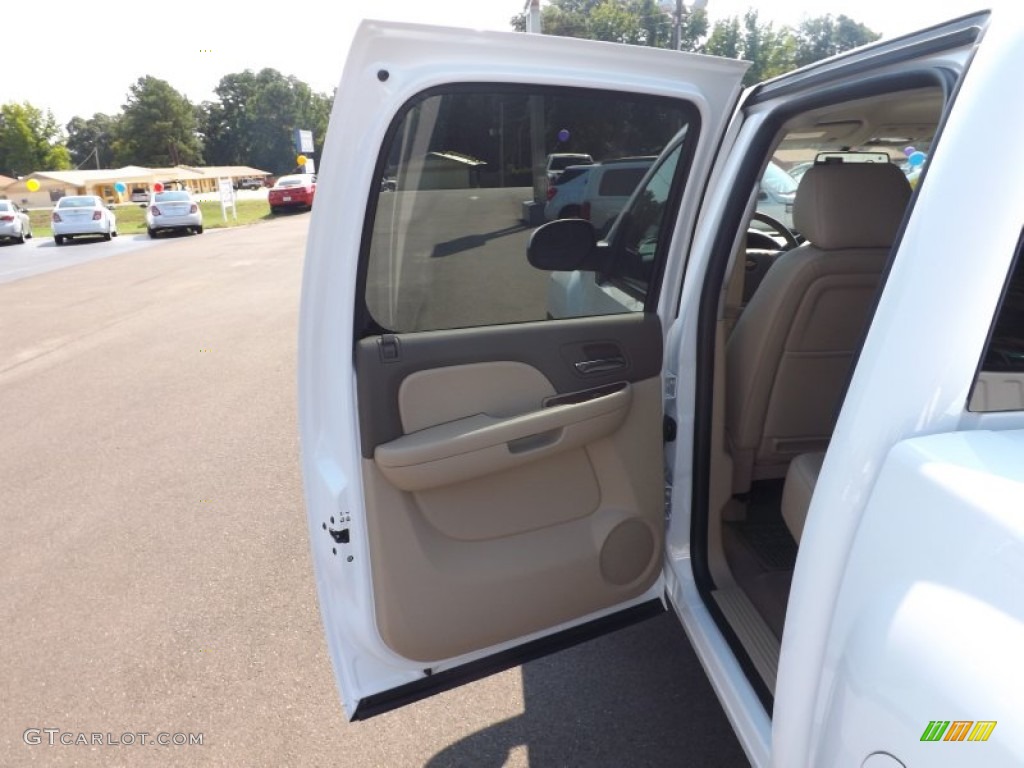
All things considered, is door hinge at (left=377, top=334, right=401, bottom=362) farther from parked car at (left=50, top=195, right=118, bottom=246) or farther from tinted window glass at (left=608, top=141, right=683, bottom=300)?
parked car at (left=50, top=195, right=118, bottom=246)

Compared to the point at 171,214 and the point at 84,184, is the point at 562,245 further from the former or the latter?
the point at 84,184

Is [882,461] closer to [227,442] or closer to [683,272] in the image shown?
[683,272]

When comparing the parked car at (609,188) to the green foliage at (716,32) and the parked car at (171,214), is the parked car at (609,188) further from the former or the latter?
the parked car at (171,214)

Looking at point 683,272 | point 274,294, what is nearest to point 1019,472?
point 683,272

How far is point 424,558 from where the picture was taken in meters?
1.97

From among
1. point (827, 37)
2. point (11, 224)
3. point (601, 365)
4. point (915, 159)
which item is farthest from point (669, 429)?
point (11, 224)

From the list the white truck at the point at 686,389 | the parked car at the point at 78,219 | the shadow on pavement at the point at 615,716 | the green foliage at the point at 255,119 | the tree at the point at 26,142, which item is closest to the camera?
the white truck at the point at 686,389

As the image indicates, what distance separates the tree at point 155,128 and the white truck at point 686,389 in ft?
323

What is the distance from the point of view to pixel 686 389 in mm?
2217

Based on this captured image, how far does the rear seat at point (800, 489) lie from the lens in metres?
2.01

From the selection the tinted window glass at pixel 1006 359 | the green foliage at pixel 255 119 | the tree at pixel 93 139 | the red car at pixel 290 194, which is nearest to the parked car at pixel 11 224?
the red car at pixel 290 194

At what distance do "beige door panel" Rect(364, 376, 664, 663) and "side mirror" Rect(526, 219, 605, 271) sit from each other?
1.05ft

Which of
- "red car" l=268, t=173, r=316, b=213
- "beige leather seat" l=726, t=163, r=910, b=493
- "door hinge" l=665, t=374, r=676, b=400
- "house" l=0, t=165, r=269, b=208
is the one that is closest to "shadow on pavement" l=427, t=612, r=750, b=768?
"beige leather seat" l=726, t=163, r=910, b=493

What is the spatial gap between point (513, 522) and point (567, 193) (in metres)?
0.91
